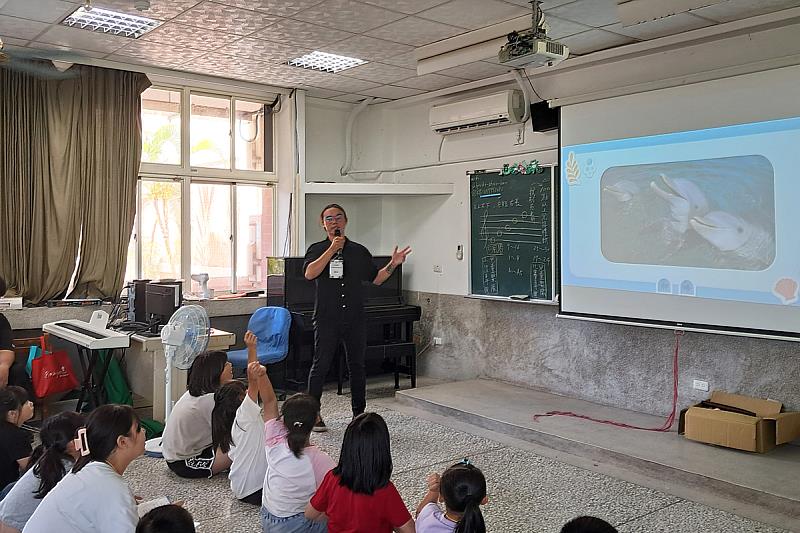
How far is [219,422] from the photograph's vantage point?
373 centimetres

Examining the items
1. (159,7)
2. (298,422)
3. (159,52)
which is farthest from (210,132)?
(298,422)

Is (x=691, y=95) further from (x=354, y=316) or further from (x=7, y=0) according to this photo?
(x=7, y=0)

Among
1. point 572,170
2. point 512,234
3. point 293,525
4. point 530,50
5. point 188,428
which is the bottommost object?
point 293,525

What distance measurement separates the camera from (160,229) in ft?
21.8

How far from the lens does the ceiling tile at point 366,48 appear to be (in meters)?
5.35

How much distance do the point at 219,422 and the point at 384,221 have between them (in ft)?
14.5

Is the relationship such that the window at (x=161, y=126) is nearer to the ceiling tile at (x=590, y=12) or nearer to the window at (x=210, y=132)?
the window at (x=210, y=132)

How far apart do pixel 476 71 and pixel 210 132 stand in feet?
8.95

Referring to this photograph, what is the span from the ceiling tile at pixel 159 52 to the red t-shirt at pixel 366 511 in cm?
431

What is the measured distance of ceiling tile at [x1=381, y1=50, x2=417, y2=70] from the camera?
575 cm

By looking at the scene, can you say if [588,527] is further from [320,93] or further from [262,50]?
[320,93]

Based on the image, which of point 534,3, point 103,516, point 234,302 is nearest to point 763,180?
point 534,3

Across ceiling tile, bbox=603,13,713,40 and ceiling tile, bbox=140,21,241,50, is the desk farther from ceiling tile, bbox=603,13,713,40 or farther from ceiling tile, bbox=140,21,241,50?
ceiling tile, bbox=603,13,713,40

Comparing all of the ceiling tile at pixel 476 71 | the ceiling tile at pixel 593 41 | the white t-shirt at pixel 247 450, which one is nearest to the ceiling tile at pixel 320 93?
the ceiling tile at pixel 476 71
